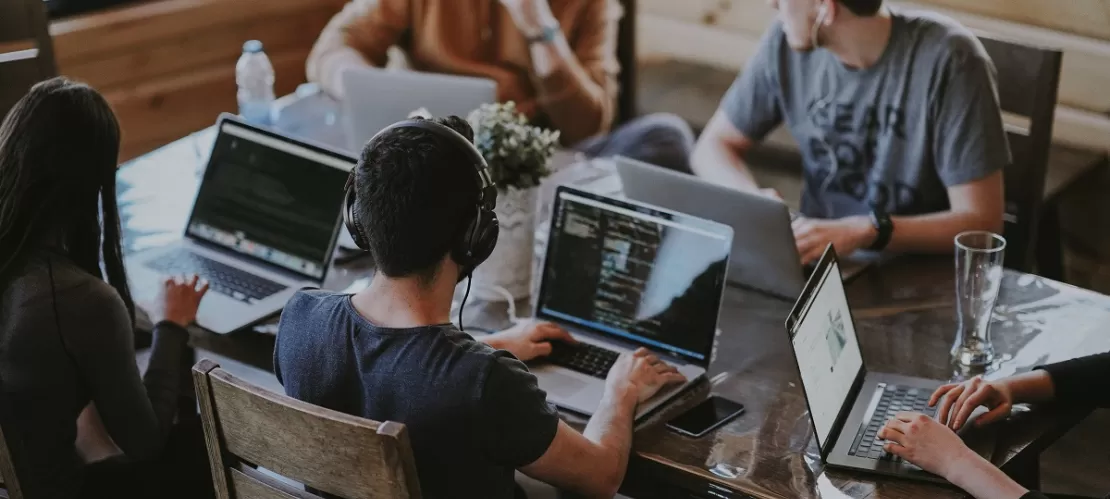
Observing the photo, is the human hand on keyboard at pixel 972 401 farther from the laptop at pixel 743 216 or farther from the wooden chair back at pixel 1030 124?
the wooden chair back at pixel 1030 124

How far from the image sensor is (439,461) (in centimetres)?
137

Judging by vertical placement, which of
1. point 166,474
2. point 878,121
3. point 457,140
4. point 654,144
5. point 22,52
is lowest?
point 166,474

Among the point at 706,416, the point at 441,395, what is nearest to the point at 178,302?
the point at 441,395

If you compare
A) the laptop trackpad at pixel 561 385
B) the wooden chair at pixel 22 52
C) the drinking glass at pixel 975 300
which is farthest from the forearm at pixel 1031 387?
the wooden chair at pixel 22 52

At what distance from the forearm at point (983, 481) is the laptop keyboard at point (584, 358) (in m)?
0.52

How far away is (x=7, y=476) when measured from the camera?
1.60 m

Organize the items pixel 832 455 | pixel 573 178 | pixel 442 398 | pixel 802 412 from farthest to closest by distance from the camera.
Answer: pixel 573 178 < pixel 802 412 < pixel 832 455 < pixel 442 398

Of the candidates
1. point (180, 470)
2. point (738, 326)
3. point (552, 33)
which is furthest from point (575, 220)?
point (552, 33)

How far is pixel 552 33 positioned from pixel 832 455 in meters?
1.61

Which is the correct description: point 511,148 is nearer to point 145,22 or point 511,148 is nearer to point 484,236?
point 484,236

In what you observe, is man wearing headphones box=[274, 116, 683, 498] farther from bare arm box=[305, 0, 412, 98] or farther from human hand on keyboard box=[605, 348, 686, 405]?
bare arm box=[305, 0, 412, 98]

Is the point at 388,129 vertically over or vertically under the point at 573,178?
over

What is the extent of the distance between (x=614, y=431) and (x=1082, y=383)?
0.64 m

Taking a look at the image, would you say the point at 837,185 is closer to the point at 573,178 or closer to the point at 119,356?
the point at 573,178
